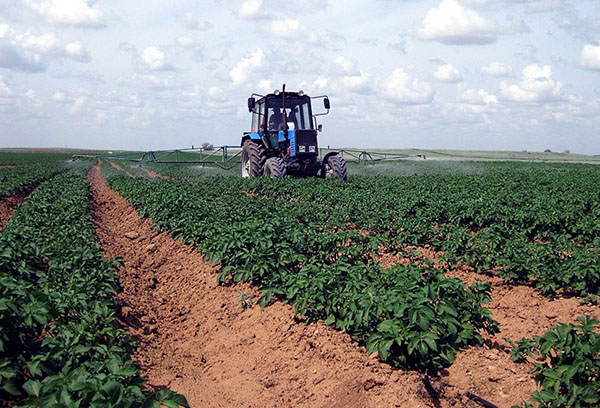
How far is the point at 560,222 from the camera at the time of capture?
10.0 meters

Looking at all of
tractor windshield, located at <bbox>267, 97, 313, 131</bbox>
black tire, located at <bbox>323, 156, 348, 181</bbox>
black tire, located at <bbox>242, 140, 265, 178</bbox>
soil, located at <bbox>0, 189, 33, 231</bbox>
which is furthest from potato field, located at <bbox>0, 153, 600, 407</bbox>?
black tire, located at <bbox>242, 140, 265, 178</bbox>

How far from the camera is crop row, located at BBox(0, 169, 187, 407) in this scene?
9.26ft

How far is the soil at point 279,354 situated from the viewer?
12.9ft

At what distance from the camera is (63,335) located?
3766mm

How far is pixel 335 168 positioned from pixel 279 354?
531 inches

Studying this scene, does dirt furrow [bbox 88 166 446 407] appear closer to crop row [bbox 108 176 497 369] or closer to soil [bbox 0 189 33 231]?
crop row [bbox 108 176 497 369]

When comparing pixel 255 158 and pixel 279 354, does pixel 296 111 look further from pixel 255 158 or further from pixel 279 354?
pixel 279 354

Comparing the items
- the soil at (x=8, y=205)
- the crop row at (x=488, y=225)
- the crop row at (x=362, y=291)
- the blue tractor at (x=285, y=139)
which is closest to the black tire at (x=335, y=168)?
the blue tractor at (x=285, y=139)

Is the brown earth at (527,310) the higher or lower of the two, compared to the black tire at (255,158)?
lower

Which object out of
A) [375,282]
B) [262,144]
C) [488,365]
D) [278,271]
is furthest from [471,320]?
[262,144]

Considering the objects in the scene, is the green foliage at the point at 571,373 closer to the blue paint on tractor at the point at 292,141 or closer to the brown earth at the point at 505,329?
Result: the brown earth at the point at 505,329

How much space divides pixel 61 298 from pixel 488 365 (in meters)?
3.56

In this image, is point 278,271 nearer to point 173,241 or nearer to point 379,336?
point 379,336

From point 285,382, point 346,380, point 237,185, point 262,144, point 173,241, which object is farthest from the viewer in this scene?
point 262,144
